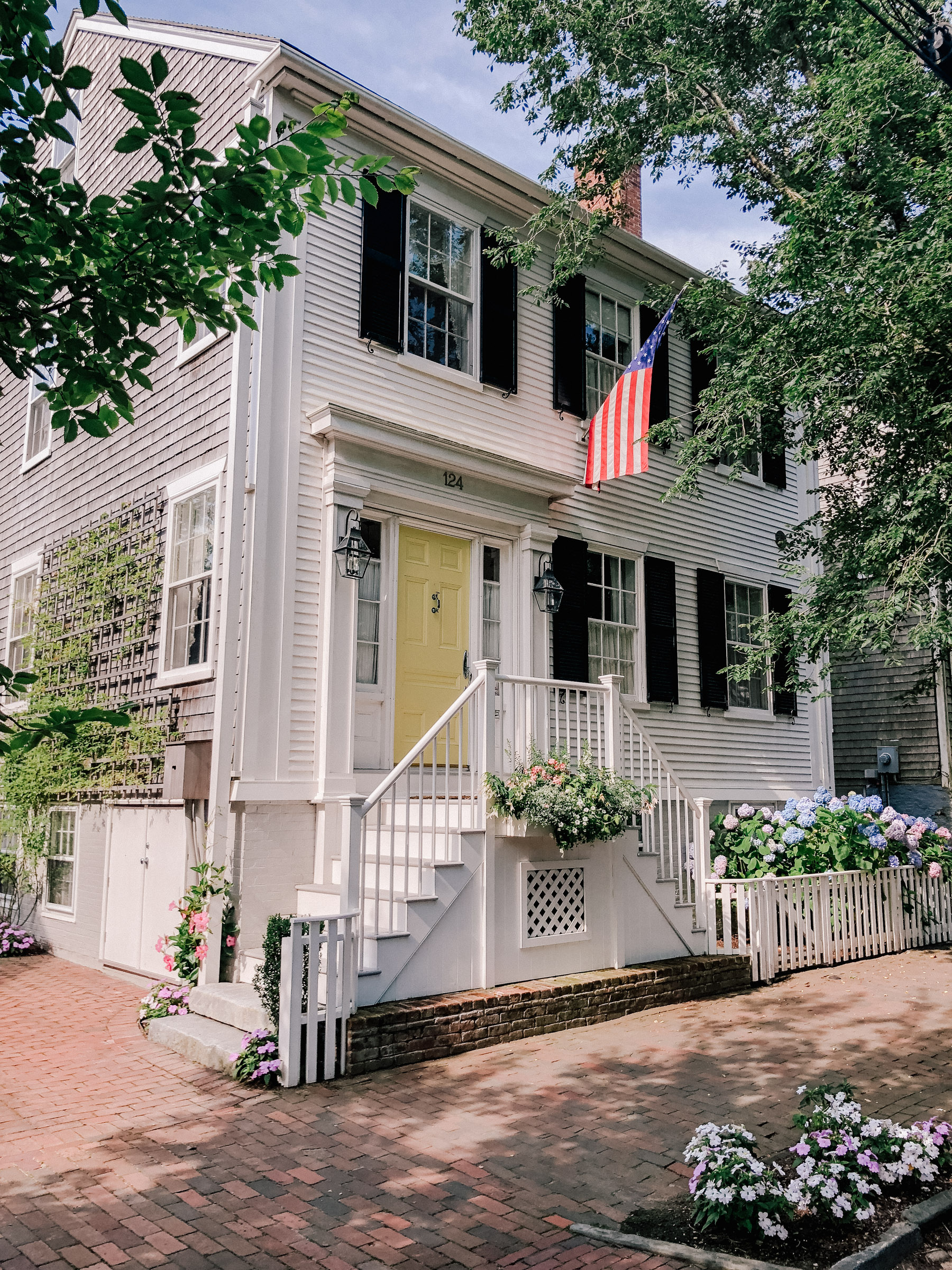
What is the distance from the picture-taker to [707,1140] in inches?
163

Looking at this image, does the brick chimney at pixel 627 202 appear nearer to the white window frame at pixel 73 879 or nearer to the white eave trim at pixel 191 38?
the white eave trim at pixel 191 38

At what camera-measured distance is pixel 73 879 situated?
33.6 feet

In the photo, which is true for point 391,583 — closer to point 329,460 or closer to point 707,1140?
point 329,460

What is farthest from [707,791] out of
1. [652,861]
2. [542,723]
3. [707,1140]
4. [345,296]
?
[707,1140]

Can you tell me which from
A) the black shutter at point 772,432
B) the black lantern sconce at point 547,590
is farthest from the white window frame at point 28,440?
the black shutter at point 772,432

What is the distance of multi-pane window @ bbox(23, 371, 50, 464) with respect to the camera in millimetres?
12555

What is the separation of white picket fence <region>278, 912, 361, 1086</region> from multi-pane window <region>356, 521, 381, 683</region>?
9.65ft

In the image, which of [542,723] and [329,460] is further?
[329,460]

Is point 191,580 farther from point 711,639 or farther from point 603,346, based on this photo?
point 711,639

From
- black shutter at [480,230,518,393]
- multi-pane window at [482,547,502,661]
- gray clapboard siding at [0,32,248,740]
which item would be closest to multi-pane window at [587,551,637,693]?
multi-pane window at [482,547,502,661]

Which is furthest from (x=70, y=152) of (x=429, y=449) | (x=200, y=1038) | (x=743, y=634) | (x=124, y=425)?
(x=200, y=1038)

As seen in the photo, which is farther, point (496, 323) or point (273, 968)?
point (496, 323)

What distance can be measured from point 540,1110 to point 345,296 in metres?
6.78

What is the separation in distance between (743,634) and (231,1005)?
8760mm
